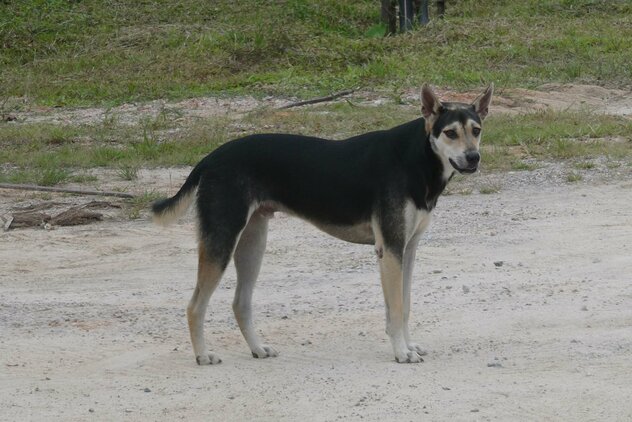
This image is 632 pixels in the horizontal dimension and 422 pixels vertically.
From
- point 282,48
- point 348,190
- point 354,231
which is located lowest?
point 282,48

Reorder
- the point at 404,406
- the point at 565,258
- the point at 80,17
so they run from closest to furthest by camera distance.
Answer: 1. the point at 404,406
2. the point at 565,258
3. the point at 80,17

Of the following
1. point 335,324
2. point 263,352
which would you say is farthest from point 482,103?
point 263,352

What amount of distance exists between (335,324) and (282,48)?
12.3 metres

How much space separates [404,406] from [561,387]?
86 cm

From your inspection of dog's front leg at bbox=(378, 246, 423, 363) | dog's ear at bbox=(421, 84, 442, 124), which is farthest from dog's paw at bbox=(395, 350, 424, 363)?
dog's ear at bbox=(421, 84, 442, 124)

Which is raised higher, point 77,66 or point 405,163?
point 405,163

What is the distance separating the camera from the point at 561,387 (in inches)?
244

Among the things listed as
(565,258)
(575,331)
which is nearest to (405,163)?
(575,331)

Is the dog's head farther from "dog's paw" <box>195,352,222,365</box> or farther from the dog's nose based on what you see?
"dog's paw" <box>195,352,222,365</box>

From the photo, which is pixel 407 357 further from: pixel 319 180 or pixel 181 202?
pixel 181 202

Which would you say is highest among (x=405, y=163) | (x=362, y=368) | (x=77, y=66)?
(x=405, y=163)

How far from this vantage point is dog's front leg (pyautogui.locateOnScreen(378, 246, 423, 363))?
6.58 m

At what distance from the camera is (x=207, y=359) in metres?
6.74

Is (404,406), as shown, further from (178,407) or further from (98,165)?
(98,165)
